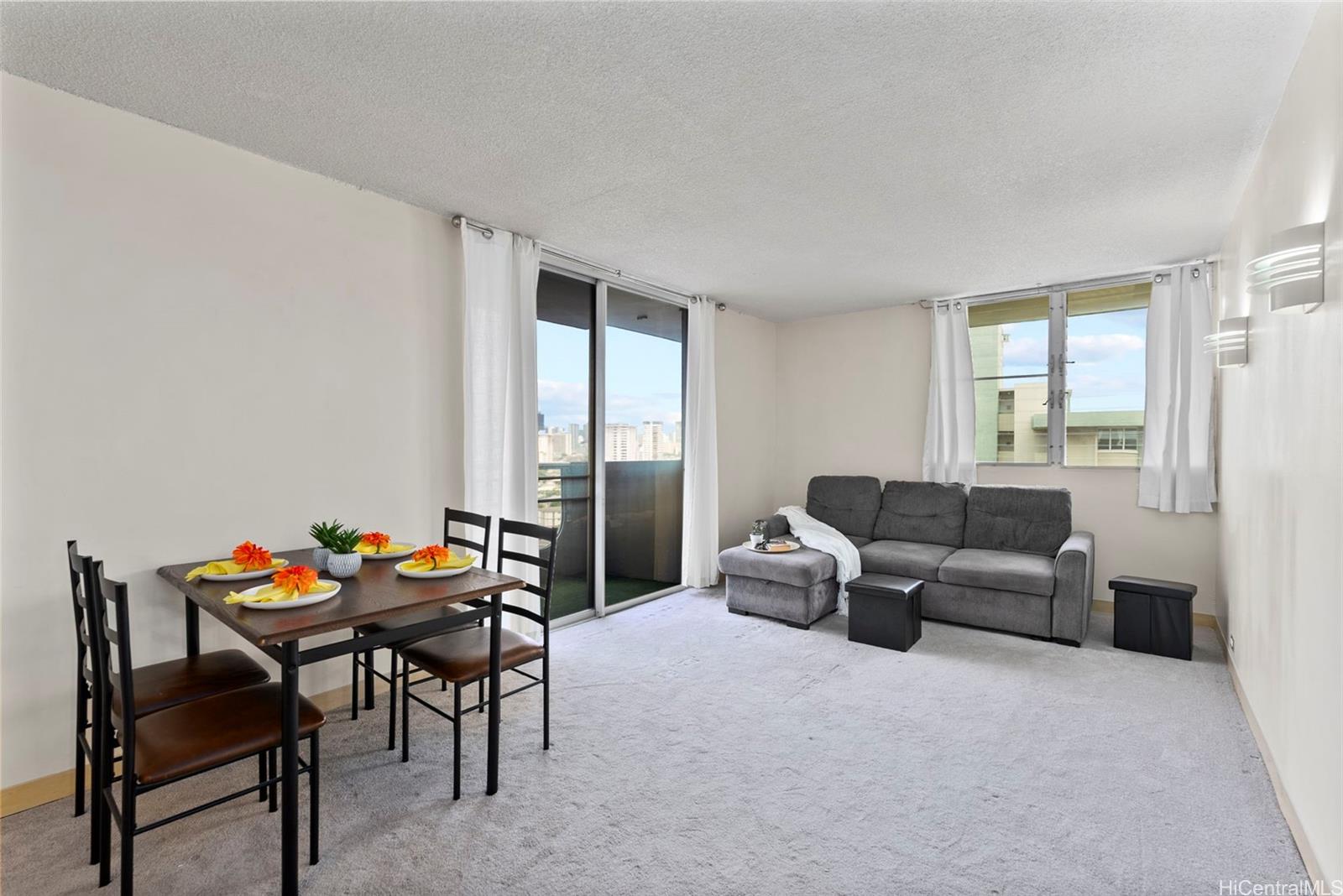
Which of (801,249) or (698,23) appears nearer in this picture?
(698,23)

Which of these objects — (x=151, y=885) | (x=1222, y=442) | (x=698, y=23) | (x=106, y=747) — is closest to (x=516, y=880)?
(x=151, y=885)

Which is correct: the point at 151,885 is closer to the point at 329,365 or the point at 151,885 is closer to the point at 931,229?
the point at 329,365

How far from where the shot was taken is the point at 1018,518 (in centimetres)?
480

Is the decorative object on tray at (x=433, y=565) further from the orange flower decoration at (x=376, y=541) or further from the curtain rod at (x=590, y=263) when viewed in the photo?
the curtain rod at (x=590, y=263)

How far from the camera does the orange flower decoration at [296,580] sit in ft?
6.62

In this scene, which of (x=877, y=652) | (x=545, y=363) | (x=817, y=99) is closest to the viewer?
(x=817, y=99)

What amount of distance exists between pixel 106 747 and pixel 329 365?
1769 millimetres

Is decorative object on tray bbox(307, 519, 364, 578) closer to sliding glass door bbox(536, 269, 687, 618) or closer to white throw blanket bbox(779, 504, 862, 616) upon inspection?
sliding glass door bbox(536, 269, 687, 618)

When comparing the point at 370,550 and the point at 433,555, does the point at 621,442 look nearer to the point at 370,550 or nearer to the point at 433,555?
the point at 370,550

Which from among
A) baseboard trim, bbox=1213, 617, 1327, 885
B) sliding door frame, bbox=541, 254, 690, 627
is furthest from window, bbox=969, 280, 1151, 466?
sliding door frame, bbox=541, 254, 690, 627

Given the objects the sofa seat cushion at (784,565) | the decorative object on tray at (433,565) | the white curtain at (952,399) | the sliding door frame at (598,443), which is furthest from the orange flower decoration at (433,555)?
the white curtain at (952,399)

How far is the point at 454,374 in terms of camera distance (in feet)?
11.9

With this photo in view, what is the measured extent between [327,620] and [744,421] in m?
4.64

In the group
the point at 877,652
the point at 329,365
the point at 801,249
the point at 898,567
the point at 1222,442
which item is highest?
the point at 801,249
